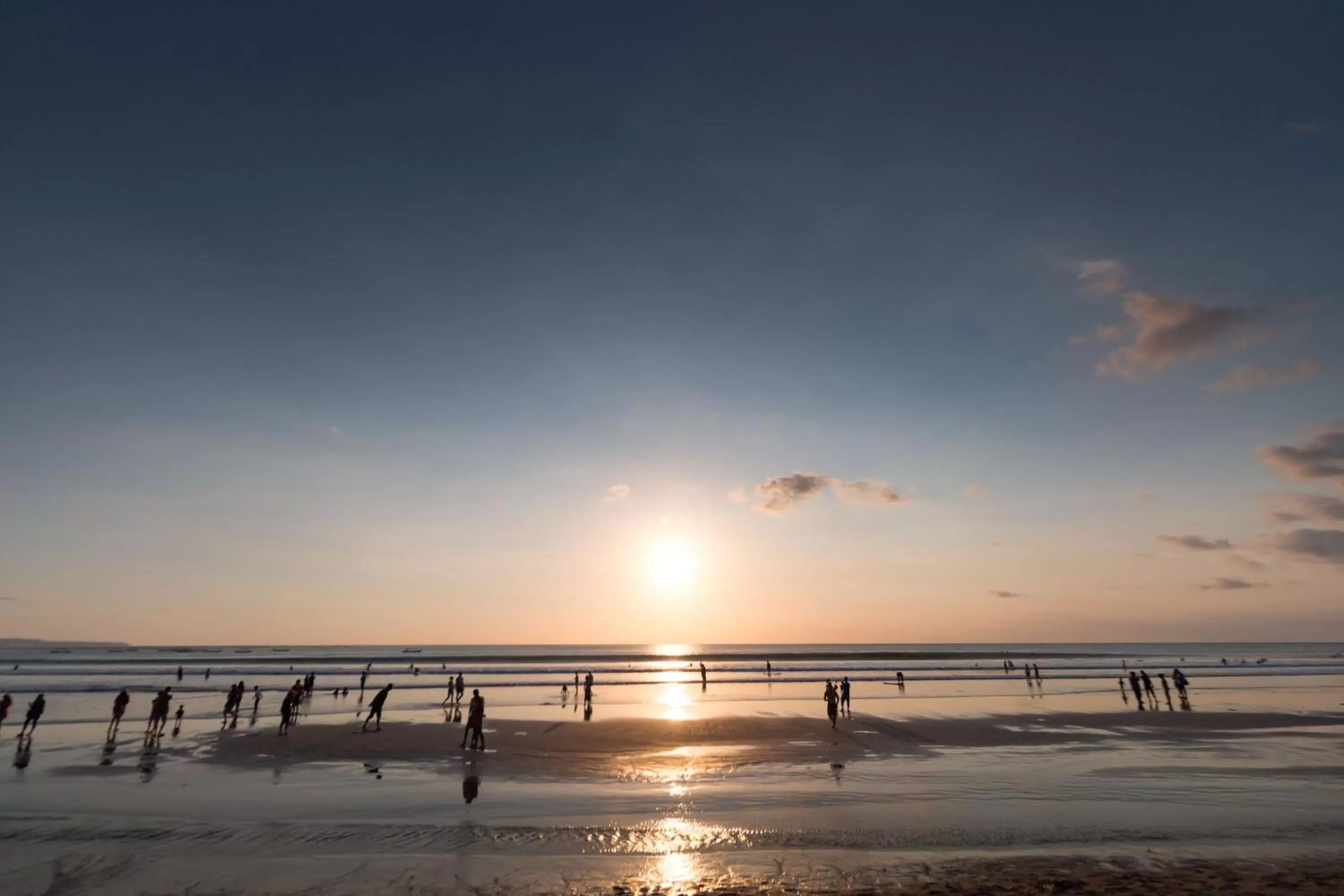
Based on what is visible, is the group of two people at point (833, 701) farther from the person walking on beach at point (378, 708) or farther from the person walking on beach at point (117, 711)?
the person walking on beach at point (117, 711)

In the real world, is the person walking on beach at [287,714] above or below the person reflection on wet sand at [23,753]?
above

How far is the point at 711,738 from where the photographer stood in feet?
96.0

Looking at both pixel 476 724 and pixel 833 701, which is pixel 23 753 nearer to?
pixel 476 724

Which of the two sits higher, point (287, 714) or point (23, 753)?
point (287, 714)

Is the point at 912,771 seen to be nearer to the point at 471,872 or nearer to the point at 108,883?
the point at 471,872

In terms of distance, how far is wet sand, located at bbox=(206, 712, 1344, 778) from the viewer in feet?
79.0

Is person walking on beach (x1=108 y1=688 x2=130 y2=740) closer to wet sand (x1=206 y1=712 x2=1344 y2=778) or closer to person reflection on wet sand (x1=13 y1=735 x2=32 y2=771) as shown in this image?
→ person reflection on wet sand (x1=13 y1=735 x2=32 y2=771)

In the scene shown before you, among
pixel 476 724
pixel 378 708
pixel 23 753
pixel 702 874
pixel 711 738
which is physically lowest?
pixel 702 874

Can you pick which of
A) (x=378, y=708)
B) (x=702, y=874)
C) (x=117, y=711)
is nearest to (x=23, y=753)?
(x=117, y=711)

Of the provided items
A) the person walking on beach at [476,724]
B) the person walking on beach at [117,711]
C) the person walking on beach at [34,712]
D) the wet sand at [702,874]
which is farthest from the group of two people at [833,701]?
the person walking on beach at [34,712]

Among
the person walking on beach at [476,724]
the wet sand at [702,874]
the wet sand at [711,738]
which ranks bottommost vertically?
the wet sand at [702,874]

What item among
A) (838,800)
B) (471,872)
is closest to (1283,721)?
(838,800)

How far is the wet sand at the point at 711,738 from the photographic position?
948 inches

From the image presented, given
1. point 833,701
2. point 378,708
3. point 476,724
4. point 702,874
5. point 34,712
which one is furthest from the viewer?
point 833,701
